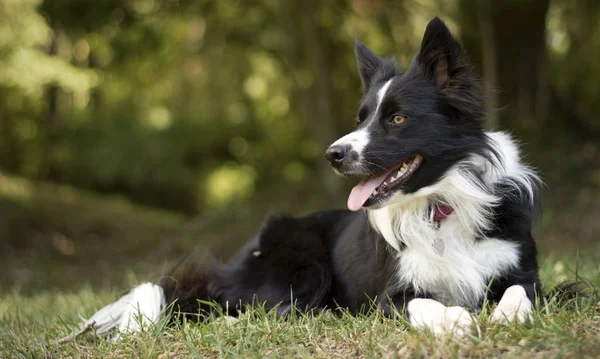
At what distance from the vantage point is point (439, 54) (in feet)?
12.5

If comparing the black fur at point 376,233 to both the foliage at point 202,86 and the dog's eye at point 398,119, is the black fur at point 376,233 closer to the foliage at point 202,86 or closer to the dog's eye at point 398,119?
the dog's eye at point 398,119

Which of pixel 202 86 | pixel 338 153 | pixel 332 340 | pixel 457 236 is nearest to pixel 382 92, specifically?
pixel 338 153

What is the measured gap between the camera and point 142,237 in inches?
560

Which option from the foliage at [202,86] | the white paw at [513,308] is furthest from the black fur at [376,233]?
the foliage at [202,86]

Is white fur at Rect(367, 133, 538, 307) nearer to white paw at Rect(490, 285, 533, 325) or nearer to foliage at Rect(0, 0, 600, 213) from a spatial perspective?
white paw at Rect(490, 285, 533, 325)

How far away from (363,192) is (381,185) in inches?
4.2

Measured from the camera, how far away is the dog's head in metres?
3.63

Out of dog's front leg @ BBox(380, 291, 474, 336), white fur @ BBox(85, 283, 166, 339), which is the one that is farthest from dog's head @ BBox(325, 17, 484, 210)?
white fur @ BBox(85, 283, 166, 339)

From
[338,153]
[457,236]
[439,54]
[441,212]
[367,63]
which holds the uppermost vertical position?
[439,54]

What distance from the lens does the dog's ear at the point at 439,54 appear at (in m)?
3.74

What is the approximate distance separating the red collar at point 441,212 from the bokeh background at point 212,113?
4024mm

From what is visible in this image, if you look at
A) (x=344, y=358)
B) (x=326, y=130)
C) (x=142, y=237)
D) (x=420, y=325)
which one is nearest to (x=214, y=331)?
(x=344, y=358)

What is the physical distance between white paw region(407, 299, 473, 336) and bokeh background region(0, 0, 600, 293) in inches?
177

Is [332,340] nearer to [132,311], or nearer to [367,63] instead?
[132,311]
